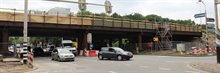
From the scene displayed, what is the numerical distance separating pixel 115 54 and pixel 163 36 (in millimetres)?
27467

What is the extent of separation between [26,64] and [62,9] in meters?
30.2

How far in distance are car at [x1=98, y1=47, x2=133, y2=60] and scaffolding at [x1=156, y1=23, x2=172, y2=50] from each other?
2407 cm

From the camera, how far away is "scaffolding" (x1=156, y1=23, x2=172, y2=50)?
5959 centimetres

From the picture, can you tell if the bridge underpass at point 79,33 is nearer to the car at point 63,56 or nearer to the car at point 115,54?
the car at point 63,56

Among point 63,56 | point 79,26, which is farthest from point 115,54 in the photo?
point 79,26

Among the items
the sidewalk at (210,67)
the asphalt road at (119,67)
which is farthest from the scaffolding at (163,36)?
the sidewalk at (210,67)

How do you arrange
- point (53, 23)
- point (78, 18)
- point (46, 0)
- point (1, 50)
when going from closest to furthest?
point (46, 0) < point (1, 50) < point (53, 23) < point (78, 18)

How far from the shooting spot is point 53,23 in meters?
46.5

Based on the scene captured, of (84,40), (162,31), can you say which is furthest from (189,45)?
(84,40)

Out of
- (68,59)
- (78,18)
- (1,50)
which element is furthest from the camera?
(78,18)

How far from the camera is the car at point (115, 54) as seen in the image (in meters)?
34.3

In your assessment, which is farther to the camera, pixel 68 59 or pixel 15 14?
pixel 15 14

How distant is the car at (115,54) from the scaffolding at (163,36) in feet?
79.0

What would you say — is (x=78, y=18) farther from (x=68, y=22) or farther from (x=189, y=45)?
(x=189, y=45)
